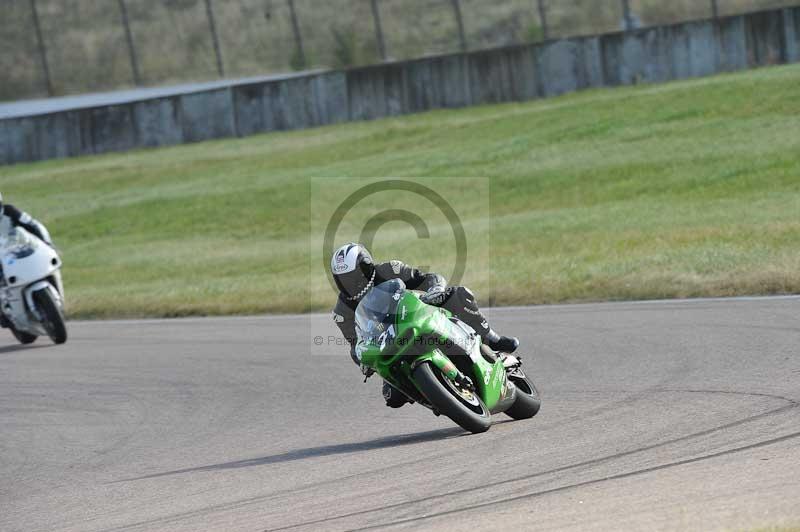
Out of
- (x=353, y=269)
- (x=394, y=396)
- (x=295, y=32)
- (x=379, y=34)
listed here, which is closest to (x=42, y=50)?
(x=295, y=32)

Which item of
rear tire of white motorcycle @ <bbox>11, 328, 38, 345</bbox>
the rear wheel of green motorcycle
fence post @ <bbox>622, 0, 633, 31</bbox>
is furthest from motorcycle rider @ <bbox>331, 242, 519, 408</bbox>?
fence post @ <bbox>622, 0, 633, 31</bbox>

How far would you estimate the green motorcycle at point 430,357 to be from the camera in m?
7.71

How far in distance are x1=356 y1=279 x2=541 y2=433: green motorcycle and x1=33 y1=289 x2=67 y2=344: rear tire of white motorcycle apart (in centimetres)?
757

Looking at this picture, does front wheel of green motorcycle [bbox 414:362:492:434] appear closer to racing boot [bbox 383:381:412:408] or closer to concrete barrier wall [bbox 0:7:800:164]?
racing boot [bbox 383:381:412:408]

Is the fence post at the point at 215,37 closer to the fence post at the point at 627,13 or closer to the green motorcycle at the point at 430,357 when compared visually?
the fence post at the point at 627,13

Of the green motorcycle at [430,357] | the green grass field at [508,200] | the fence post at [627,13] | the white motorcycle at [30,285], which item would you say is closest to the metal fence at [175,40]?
the green grass field at [508,200]

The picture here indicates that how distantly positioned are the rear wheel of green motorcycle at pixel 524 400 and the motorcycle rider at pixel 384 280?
23cm

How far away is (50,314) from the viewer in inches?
585

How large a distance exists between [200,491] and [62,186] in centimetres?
2915

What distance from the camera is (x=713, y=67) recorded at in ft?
102

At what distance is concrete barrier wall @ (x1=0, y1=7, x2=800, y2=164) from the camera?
30594 mm

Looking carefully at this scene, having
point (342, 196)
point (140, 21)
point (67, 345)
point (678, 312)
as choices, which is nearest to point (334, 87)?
point (342, 196)

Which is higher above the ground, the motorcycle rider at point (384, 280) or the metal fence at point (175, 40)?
the metal fence at point (175, 40)

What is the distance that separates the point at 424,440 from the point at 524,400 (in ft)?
2.54
